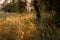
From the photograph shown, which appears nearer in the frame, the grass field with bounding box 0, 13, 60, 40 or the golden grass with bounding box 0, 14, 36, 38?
the grass field with bounding box 0, 13, 60, 40

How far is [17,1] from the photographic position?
49.5ft

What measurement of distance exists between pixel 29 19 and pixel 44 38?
1.89m

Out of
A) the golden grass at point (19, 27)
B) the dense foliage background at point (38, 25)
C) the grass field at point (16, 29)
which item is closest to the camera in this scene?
the grass field at point (16, 29)

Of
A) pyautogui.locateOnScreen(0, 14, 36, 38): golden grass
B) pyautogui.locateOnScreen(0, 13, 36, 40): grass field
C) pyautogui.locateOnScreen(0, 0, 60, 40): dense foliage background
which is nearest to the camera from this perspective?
pyautogui.locateOnScreen(0, 13, 36, 40): grass field

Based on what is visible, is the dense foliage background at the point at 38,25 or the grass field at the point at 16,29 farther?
the dense foliage background at the point at 38,25

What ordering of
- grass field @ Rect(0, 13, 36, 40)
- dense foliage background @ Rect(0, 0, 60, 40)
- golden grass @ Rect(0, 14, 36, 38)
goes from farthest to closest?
golden grass @ Rect(0, 14, 36, 38)
dense foliage background @ Rect(0, 0, 60, 40)
grass field @ Rect(0, 13, 36, 40)

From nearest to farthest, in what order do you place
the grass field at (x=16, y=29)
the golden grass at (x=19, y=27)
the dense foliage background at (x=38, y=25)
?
1. the grass field at (x=16, y=29)
2. the dense foliage background at (x=38, y=25)
3. the golden grass at (x=19, y=27)

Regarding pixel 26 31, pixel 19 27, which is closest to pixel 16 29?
pixel 19 27

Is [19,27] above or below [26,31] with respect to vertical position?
above

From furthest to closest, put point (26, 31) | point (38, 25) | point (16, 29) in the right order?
point (38, 25), point (26, 31), point (16, 29)

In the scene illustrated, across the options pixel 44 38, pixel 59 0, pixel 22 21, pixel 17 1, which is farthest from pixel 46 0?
pixel 17 1

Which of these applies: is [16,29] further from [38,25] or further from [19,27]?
[38,25]

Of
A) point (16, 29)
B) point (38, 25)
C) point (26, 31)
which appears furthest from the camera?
point (38, 25)

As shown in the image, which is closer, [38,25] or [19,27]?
[19,27]
